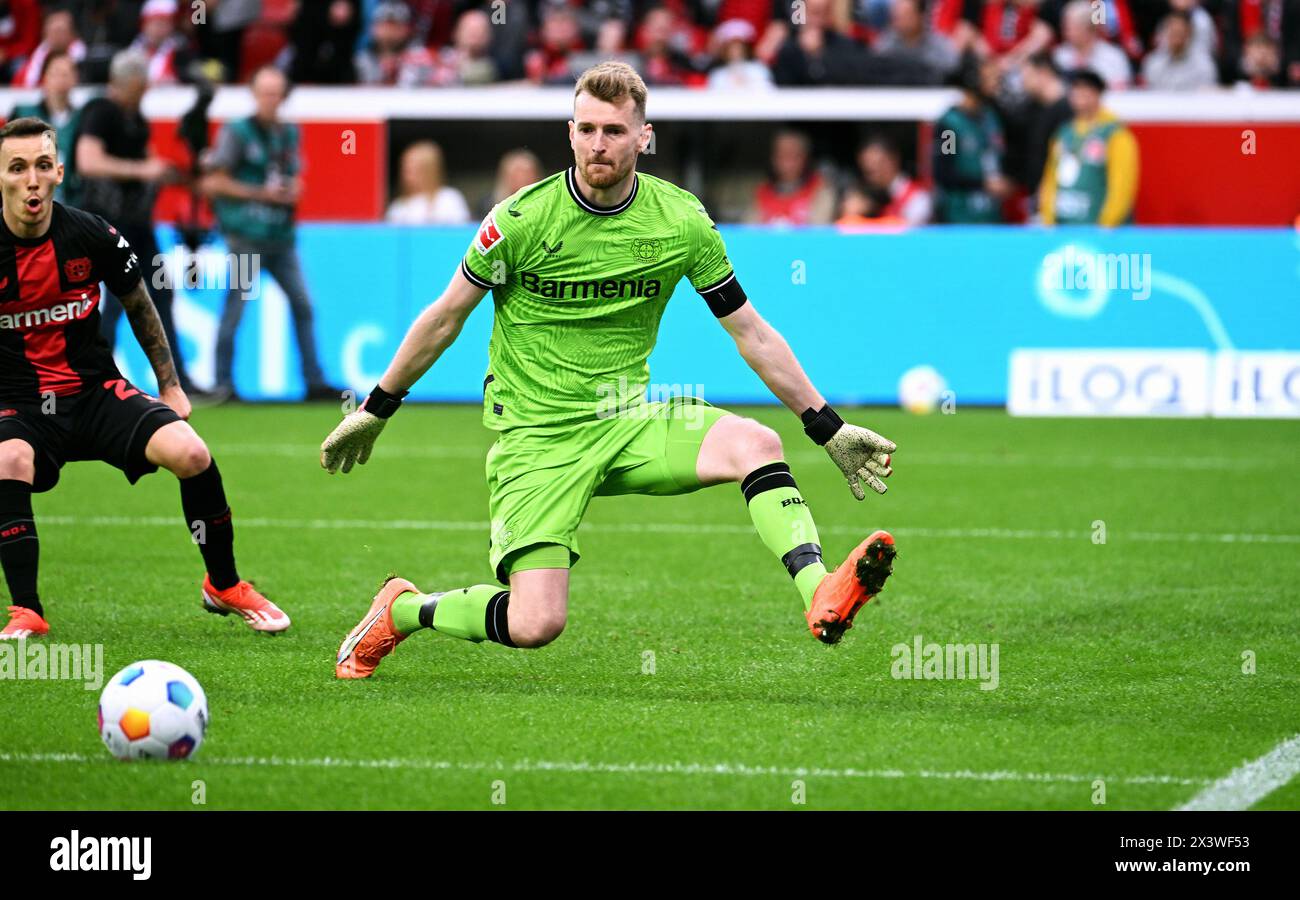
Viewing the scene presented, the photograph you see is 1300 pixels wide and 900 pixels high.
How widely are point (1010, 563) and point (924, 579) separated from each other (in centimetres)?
64

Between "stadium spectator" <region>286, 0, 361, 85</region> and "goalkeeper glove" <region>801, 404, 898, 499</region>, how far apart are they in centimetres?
1312

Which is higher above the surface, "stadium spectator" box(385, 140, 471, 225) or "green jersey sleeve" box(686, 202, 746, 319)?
"stadium spectator" box(385, 140, 471, 225)

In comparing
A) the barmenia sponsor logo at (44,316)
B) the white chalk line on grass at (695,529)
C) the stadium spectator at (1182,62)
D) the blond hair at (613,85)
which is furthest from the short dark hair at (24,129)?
the stadium spectator at (1182,62)

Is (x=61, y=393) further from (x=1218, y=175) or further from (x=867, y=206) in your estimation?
(x=1218, y=175)

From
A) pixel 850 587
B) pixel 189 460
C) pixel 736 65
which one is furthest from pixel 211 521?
pixel 736 65

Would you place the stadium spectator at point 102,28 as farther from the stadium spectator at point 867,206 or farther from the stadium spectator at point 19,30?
the stadium spectator at point 867,206

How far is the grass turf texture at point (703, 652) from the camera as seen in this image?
493 centimetres

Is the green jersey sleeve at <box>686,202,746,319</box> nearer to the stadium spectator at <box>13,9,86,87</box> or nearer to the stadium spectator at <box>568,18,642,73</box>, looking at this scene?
the stadium spectator at <box>568,18,642,73</box>

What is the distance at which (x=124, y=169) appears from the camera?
45.8ft

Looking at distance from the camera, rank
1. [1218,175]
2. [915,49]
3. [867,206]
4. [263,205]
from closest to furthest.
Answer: [263,205]
[867,206]
[1218,175]
[915,49]

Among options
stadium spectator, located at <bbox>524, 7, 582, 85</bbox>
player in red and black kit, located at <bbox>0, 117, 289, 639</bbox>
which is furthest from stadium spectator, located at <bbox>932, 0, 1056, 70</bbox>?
player in red and black kit, located at <bbox>0, 117, 289, 639</bbox>

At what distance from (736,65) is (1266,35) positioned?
513cm

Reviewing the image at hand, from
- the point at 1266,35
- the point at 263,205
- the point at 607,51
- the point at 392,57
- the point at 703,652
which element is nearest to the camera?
the point at 703,652

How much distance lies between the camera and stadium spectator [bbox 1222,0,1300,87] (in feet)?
57.3
